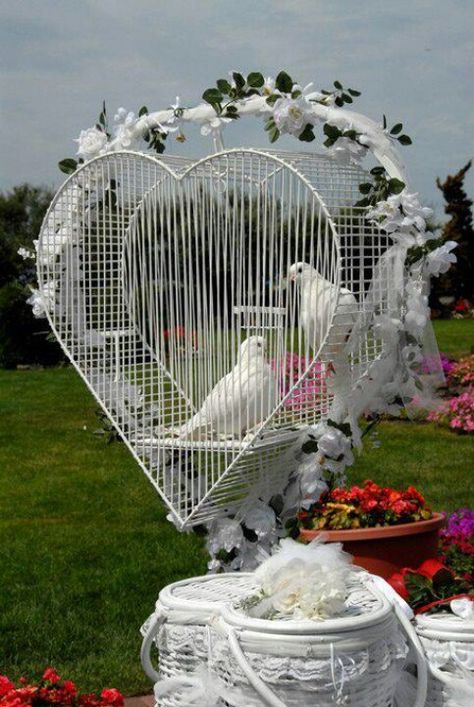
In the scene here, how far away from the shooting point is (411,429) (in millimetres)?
8703

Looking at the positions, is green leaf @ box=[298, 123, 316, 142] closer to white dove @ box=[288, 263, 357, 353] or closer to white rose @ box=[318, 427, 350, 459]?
white dove @ box=[288, 263, 357, 353]

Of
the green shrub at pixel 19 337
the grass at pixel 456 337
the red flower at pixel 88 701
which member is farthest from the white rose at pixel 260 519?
the green shrub at pixel 19 337

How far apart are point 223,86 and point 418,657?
1.76m

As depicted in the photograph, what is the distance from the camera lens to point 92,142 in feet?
11.1

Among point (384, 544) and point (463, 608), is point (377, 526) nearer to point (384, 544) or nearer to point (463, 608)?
point (384, 544)

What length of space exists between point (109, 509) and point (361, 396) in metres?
3.64

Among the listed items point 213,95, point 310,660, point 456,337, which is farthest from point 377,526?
point 456,337

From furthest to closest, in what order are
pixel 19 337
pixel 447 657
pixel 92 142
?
pixel 19 337
pixel 92 142
pixel 447 657

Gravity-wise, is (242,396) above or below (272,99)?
below

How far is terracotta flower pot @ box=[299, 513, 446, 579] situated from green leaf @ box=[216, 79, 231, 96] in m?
1.32

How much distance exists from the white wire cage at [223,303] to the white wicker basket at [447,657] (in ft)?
2.49

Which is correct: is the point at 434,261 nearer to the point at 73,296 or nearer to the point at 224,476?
the point at 224,476

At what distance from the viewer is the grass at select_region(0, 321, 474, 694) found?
3.98 meters

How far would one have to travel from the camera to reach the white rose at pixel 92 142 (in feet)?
11.1
